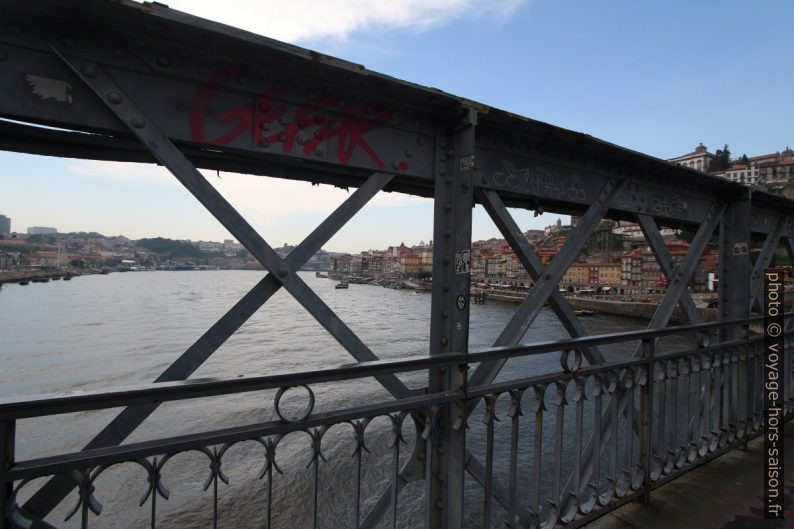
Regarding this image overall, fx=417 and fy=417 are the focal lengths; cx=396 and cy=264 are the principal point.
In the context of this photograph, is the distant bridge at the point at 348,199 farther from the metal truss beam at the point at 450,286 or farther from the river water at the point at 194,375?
the river water at the point at 194,375

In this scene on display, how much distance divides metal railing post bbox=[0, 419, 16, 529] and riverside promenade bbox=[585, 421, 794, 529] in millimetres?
2919

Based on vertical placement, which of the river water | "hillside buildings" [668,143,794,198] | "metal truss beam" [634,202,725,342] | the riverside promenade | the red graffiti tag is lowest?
the river water

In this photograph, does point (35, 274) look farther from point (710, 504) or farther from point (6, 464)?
point (710, 504)

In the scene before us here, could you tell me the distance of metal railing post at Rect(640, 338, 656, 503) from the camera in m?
2.96

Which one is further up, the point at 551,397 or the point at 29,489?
the point at 551,397

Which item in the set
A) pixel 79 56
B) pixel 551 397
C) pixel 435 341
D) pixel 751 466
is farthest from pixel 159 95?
pixel 551 397

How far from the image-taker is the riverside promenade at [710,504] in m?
2.70

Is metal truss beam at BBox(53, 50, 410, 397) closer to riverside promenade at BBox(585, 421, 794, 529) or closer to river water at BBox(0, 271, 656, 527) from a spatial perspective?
river water at BBox(0, 271, 656, 527)

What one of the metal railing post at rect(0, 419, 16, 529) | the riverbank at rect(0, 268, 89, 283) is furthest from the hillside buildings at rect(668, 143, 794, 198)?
the riverbank at rect(0, 268, 89, 283)

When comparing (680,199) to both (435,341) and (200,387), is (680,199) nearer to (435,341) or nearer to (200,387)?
(435,341)

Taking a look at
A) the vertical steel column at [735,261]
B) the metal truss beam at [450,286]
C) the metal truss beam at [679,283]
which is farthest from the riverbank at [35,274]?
the vertical steel column at [735,261]

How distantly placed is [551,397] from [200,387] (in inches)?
608

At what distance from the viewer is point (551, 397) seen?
587 inches

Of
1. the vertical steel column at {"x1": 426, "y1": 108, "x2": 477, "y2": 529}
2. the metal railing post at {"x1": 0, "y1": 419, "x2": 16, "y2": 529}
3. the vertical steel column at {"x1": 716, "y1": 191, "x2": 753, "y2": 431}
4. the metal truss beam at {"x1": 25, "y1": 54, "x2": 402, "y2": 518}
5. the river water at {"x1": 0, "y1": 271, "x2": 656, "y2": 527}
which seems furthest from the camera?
the river water at {"x1": 0, "y1": 271, "x2": 656, "y2": 527}
